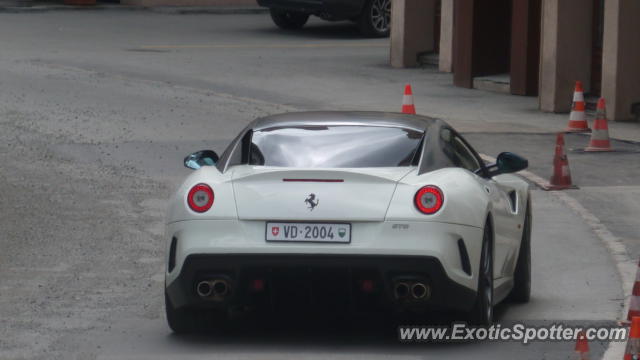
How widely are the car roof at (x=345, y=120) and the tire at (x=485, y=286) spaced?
0.78 m

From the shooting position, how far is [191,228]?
27.9ft

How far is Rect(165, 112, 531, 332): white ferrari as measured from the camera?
8305mm

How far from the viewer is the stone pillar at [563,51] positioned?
22922 millimetres

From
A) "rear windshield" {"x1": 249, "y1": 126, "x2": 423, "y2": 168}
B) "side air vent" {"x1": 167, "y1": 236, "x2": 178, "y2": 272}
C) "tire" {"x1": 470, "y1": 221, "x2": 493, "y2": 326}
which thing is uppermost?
"rear windshield" {"x1": 249, "y1": 126, "x2": 423, "y2": 168}

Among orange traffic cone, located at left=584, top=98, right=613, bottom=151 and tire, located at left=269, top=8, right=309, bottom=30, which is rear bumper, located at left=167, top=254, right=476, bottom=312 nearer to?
orange traffic cone, located at left=584, top=98, right=613, bottom=151

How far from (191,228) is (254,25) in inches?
1074

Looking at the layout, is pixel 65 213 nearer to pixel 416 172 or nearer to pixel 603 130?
pixel 416 172

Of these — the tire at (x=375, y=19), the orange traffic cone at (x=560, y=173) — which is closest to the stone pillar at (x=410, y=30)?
the tire at (x=375, y=19)

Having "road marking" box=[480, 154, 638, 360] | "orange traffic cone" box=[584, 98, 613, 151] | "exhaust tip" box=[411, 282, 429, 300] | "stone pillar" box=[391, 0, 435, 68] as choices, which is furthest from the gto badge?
"stone pillar" box=[391, 0, 435, 68]

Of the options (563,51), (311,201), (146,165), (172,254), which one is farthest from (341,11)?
(311,201)

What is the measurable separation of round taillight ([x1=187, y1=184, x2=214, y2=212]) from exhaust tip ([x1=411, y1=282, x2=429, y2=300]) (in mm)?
1165

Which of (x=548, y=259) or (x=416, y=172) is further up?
(x=416, y=172)

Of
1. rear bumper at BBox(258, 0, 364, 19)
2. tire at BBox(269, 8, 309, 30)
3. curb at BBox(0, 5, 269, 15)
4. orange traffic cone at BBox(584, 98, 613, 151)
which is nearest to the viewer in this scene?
orange traffic cone at BBox(584, 98, 613, 151)

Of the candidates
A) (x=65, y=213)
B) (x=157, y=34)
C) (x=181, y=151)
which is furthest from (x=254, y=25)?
(x=65, y=213)
